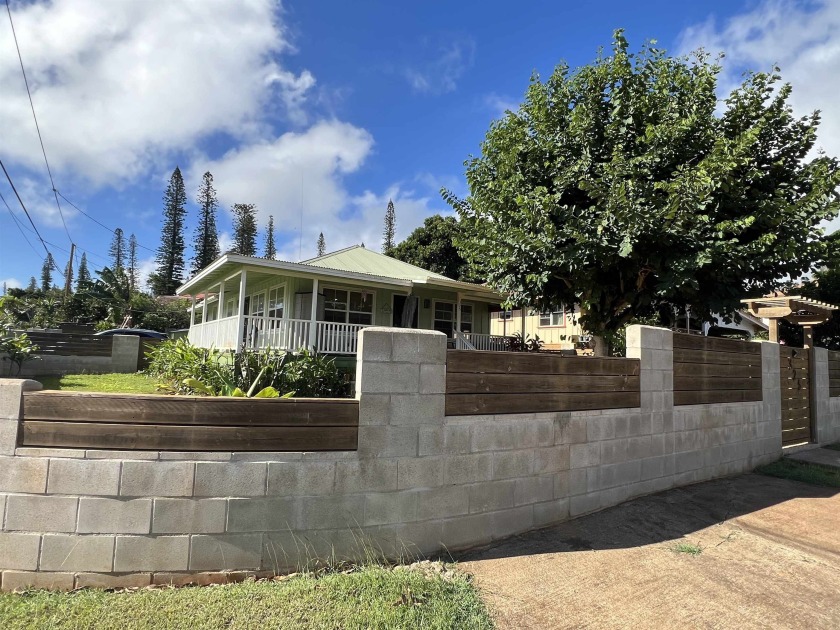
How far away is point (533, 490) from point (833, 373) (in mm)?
8809

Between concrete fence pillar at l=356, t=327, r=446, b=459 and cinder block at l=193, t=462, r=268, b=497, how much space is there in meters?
0.75

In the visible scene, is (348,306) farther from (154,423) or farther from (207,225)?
(207,225)

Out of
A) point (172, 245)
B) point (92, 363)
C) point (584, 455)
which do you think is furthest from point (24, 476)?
point (172, 245)

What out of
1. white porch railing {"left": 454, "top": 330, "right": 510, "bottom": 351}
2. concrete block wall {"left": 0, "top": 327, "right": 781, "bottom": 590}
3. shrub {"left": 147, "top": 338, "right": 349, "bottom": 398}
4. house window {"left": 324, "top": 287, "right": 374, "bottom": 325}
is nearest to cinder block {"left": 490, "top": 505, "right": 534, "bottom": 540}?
concrete block wall {"left": 0, "top": 327, "right": 781, "bottom": 590}

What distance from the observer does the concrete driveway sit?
3.12m

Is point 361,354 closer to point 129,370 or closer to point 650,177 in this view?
point 650,177

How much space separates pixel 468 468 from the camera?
13.1 ft

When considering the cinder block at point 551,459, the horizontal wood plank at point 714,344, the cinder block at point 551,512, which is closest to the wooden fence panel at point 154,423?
the cinder block at point 551,459

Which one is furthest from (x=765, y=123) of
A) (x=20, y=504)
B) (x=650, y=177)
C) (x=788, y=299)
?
(x=20, y=504)

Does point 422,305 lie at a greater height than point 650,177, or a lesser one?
lesser

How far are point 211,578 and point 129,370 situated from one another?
14.0 m

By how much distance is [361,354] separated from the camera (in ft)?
12.1

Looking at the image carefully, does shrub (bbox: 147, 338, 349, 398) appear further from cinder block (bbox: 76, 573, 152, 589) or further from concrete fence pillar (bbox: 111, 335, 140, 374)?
concrete fence pillar (bbox: 111, 335, 140, 374)

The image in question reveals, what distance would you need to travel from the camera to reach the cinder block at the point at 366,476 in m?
3.54
